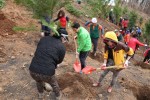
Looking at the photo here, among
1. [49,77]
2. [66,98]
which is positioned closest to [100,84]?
[66,98]

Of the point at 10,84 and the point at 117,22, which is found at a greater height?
the point at 10,84

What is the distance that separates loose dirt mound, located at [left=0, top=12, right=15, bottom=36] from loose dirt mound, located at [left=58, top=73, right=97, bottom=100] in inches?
153

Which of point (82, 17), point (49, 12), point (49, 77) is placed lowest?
point (82, 17)

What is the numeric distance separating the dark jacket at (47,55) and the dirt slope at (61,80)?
1216 millimetres

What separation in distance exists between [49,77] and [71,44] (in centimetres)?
540

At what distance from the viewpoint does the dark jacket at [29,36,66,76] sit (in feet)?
15.2

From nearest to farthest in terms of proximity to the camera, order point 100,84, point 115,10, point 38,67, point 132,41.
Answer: point 38,67 → point 100,84 → point 132,41 → point 115,10

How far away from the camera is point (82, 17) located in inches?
657

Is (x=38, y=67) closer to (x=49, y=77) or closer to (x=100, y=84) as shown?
(x=49, y=77)

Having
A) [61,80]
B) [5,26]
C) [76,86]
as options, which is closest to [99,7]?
[5,26]

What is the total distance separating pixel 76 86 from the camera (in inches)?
242

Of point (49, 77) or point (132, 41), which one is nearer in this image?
point (49, 77)

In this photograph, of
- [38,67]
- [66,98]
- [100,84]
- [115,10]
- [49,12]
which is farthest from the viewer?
[115,10]

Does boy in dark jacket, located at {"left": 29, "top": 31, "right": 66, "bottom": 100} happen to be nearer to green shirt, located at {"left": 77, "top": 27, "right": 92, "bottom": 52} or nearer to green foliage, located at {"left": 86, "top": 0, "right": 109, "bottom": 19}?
green shirt, located at {"left": 77, "top": 27, "right": 92, "bottom": 52}
